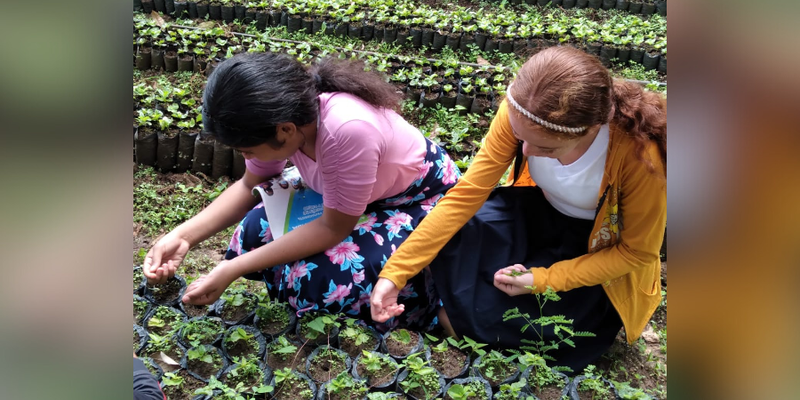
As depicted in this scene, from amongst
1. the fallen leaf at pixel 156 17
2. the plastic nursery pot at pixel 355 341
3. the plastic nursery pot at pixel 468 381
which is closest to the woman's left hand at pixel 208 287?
the plastic nursery pot at pixel 355 341

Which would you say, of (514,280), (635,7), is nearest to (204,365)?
(514,280)

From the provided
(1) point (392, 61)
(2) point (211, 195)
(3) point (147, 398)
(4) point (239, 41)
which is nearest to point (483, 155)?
(3) point (147, 398)

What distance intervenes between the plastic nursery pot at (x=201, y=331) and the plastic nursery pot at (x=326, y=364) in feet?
1.08

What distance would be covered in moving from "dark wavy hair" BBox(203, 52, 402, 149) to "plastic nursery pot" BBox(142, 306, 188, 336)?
0.67 meters

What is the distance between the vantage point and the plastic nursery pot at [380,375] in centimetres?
170

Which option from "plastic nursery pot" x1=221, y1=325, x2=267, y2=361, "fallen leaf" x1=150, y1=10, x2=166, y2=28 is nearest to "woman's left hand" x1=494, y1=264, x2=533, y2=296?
"plastic nursery pot" x1=221, y1=325, x2=267, y2=361

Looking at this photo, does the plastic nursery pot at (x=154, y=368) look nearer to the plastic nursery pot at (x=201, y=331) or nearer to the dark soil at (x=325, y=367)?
the plastic nursery pot at (x=201, y=331)

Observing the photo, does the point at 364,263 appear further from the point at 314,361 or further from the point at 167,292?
the point at 167,292

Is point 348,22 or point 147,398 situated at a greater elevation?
point 348,22

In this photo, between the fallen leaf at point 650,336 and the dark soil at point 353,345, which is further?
the fallen leaf at point 650,336
